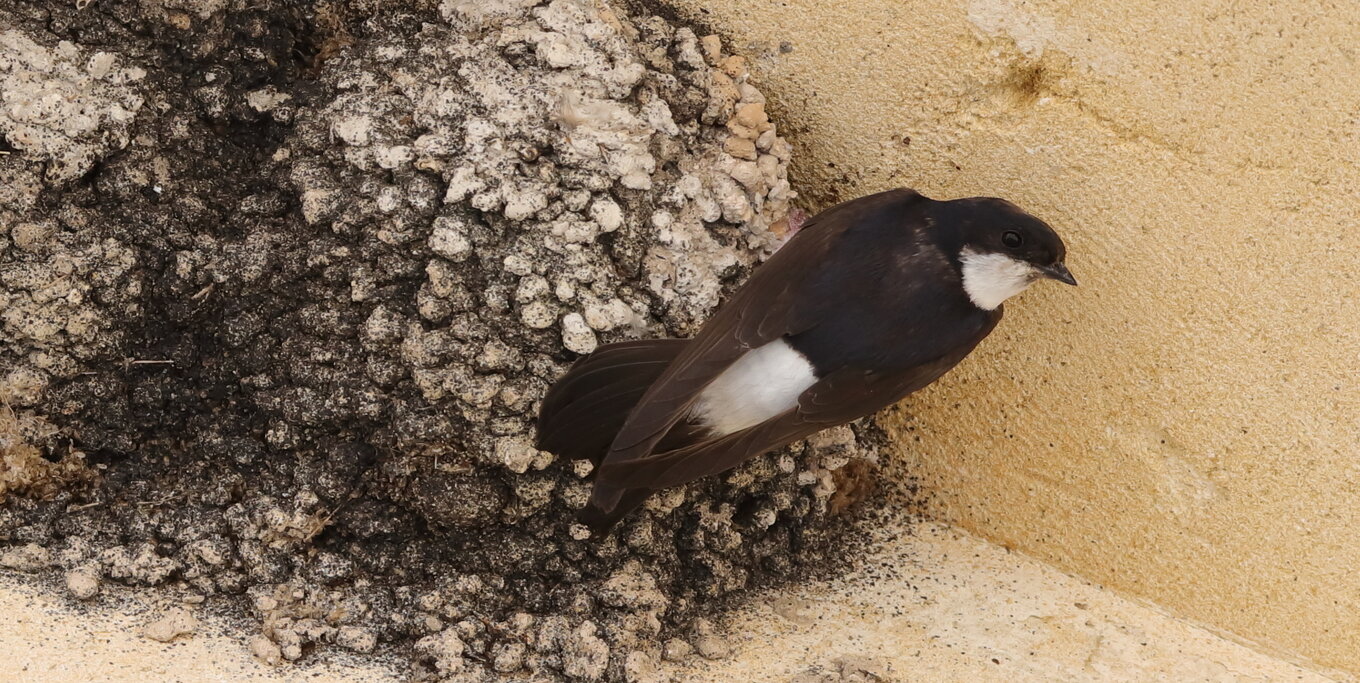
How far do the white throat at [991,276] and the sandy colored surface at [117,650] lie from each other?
1.15 m

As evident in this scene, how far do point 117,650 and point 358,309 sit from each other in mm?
688

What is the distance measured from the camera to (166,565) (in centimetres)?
219

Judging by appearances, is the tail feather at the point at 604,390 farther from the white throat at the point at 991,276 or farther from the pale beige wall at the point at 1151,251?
the pale beige wall at the point at 1151,251

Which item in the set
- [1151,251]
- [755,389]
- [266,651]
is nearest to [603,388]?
[755,389]

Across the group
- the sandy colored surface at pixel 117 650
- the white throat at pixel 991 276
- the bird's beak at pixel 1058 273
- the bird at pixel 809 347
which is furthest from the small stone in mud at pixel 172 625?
the bird's beak at pixel 1058 273

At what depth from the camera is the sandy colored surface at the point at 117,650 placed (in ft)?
6.40

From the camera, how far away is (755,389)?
7.16ft

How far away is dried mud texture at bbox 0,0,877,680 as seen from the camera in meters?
2.26

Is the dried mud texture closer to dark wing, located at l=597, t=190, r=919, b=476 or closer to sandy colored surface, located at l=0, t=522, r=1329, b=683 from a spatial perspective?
sandy colored surface, located at l=0, t=522, r=1329, b=683

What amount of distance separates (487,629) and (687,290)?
693 millimetres

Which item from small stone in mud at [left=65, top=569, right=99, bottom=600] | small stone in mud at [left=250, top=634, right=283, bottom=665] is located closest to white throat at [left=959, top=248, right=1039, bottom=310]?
small stone in mud at [left=250, top=634, right=283, bottom=665]

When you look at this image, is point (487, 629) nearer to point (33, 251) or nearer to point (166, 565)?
point (166, 565)

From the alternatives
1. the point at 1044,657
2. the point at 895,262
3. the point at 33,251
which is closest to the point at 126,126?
the point at 33,251

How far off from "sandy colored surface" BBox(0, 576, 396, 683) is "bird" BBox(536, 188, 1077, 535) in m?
0.52
